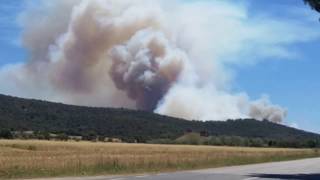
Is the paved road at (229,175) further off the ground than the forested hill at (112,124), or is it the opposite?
the forested hill at (112,124)

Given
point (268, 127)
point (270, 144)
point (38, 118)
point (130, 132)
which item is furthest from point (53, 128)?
point (268, 127)

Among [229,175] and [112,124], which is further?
[112,124]

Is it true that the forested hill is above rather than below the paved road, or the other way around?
above

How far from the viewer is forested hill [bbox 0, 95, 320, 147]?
453 ft

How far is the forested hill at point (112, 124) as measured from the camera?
138000mm

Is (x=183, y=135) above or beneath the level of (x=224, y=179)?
above

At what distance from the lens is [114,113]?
157750mm

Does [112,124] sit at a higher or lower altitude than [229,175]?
higher

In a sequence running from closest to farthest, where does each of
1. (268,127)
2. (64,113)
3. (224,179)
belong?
(224,179), (64,113), (268,127)

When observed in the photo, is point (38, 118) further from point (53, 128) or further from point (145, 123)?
point (145, 123)

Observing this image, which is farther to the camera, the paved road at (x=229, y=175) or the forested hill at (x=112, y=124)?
the forested hill at (x=112, y=124)

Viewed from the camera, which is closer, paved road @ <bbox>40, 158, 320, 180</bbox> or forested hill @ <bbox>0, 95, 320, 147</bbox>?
paved road @ <bbox>40, 158, 320, 180</bbox>

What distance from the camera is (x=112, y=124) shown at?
152 metres

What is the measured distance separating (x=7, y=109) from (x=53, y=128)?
10152 millimetres
